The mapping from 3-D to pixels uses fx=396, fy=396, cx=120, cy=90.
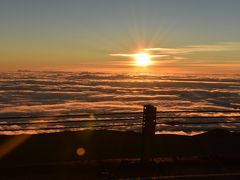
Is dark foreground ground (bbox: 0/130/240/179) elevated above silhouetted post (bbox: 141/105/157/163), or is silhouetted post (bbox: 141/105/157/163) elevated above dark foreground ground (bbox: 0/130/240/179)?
silhouetted post (bbox: 141/105/157/163)

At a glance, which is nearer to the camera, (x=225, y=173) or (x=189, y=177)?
(x=189, y=177)

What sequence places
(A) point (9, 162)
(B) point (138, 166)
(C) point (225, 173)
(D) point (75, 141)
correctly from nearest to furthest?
(C) point (225, 173)
(B) point (138, 166)
(A) point (9, 162)
(D) point (75, 141)

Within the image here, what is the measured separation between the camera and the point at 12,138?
18406mm

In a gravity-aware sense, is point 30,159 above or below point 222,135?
below

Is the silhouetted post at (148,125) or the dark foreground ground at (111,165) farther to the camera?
the silhouetted post at (148,125)

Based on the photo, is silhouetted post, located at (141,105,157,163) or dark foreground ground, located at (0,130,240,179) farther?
silhouetted post, located at (141,105,157,163)

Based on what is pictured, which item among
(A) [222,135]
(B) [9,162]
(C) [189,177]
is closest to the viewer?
(C) [189,177]

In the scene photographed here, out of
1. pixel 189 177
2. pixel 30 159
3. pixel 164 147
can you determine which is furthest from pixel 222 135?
pixel 189 177

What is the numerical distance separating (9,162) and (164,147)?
6.12 metres

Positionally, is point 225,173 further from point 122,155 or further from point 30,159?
point 30,159

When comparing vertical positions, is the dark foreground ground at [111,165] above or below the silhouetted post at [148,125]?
below

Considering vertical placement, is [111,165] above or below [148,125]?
below

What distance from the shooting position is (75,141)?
17.3m

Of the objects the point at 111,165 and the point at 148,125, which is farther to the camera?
the point at 148,125
